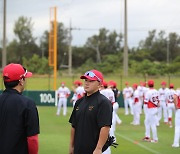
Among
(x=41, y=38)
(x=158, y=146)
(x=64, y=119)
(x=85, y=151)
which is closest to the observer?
(x=85, y=151)

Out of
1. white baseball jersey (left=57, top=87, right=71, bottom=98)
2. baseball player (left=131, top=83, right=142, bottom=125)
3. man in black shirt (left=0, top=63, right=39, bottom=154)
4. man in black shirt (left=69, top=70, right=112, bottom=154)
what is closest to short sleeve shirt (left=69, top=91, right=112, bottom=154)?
man in black shirt (left=69, top=70, right=112, bottom=154)

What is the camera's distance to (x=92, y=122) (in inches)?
241

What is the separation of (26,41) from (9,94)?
96936mm

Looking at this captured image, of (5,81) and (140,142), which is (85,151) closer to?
(5,81)

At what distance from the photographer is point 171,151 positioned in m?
13.7

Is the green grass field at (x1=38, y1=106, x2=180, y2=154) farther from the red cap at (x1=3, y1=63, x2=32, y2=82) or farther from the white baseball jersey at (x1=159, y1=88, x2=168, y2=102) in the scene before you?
the red cap at (x1=3, y1=63, x2=32, y2=82)

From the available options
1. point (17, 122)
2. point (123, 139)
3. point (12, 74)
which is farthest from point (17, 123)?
point (123, 139)

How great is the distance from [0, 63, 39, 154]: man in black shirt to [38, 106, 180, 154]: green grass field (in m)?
8.04

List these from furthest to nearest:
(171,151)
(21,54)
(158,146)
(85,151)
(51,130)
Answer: (21,54)
(51,130)
(158,146)
(171,151)
(85,151)

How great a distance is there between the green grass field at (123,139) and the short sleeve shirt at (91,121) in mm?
7071

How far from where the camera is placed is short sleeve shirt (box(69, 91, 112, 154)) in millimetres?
6047

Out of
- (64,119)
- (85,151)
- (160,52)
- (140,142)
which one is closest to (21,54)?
(160,52)

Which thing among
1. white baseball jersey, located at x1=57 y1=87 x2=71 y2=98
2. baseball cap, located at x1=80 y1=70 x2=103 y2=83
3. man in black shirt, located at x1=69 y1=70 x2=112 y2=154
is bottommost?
white baseball jersey, located at x1=57 y1=87 x2=71 y2=98

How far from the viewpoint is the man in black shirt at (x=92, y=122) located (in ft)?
19.7
